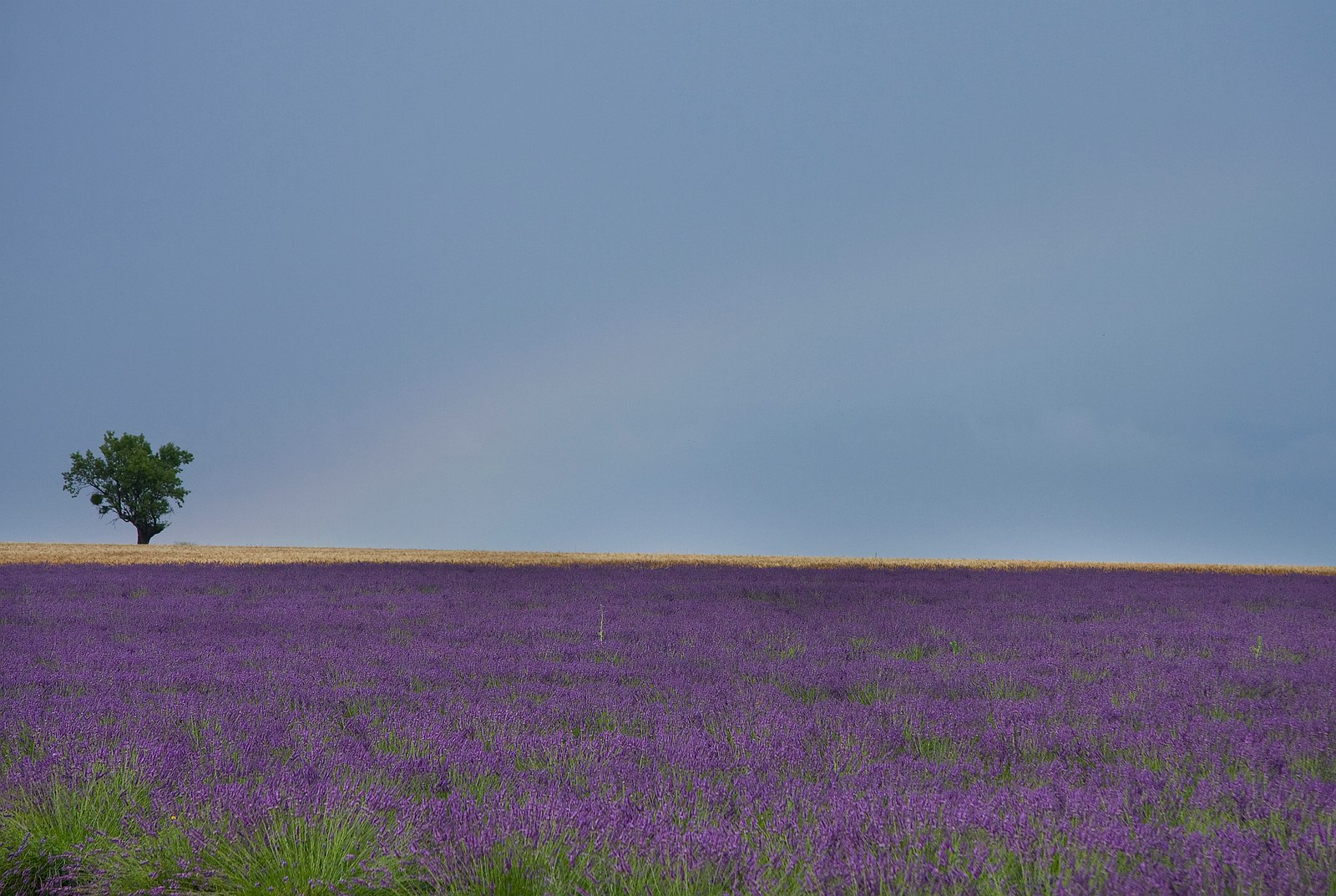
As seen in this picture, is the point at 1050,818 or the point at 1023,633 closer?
the point at 1050,818

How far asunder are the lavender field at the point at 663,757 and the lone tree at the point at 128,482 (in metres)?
30.6

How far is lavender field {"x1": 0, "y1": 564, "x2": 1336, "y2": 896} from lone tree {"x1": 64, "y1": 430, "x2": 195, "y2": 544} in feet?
100

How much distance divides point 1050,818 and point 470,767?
7.13 feet

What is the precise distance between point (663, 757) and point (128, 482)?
3883 cm

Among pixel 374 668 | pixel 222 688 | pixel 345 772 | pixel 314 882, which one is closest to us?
pixel 314 882

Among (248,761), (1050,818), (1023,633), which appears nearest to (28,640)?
(248,761)

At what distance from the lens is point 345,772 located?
3.49 meters

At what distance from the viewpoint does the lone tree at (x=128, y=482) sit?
35.7 m

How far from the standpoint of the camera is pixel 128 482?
35625mm

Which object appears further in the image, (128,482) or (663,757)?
(128,482)

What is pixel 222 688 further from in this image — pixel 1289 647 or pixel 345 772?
pixel 1289 647

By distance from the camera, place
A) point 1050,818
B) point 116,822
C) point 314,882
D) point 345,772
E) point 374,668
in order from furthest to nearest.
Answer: point 374,668
point 345,772
point 116,822
point 1050,818
point 314,882

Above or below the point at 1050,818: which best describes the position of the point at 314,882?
below

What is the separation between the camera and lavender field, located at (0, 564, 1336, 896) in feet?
8.00
